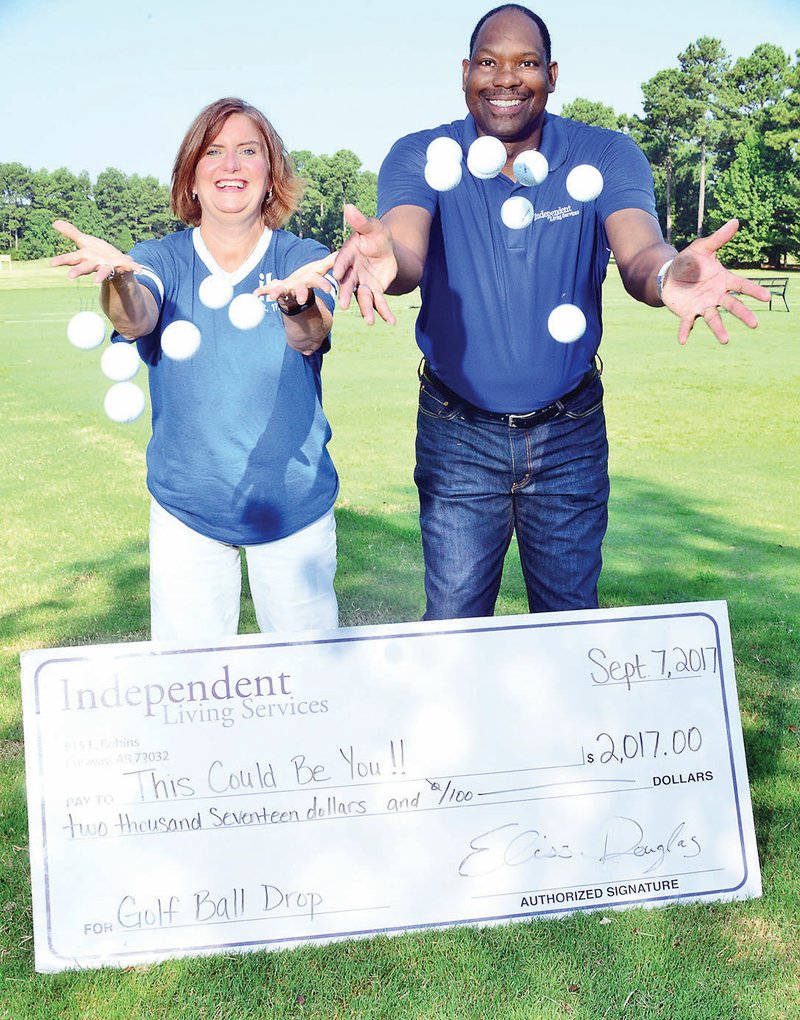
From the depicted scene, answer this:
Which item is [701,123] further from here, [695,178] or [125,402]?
[125,402]

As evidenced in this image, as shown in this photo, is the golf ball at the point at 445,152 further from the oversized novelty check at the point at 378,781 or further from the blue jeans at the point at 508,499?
the oversized novelty check at the point at 378,781

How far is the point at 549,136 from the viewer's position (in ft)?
9.33

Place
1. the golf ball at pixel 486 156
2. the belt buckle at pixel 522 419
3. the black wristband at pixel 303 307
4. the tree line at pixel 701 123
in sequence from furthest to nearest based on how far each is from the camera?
1. the tree line at pixel 701 123
2. the belt buckle at pixel 522 419
3. the golf ball at pixel 486 156
4. the black wristband at pixel 303 307

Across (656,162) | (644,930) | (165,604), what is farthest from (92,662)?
(656,162)

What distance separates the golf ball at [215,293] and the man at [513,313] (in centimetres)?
42

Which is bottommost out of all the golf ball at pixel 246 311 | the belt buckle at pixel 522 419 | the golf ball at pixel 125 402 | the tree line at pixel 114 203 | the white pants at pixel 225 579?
the white pants at pixel 225 579

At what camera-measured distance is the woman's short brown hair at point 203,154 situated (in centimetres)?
275

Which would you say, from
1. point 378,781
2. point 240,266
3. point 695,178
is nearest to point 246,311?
point 240,266

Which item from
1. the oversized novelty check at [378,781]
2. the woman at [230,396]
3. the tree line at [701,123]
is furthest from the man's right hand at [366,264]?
the tree line at [701,123]

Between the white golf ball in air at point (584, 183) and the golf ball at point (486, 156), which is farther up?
the golf ball at point (486, 156)

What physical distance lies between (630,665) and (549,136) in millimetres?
1489

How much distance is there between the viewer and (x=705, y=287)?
228 cm

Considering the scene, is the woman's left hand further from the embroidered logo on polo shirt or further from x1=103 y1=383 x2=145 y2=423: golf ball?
the embroidered logo on polo shirt

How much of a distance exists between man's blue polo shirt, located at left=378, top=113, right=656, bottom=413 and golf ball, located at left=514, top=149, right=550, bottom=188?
4 cm
